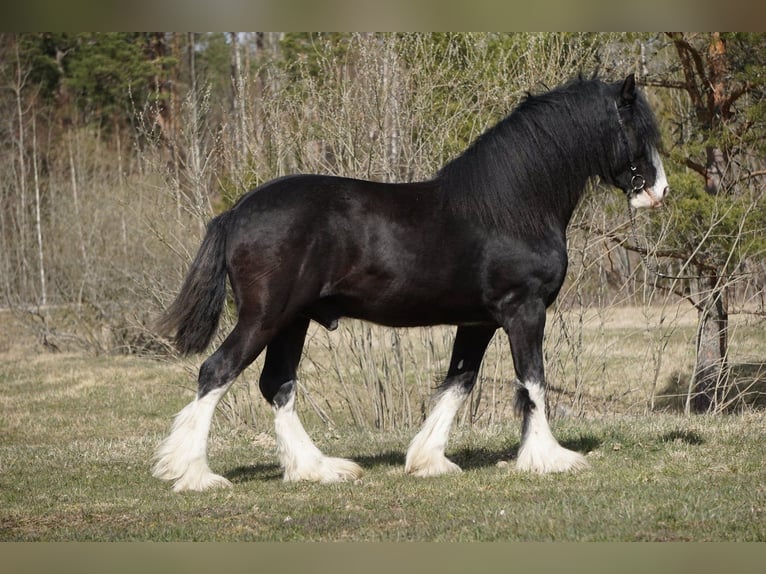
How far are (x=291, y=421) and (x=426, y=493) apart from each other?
3.75ft

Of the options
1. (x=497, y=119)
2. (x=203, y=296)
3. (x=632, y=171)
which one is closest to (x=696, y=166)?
(x=497, y=119)

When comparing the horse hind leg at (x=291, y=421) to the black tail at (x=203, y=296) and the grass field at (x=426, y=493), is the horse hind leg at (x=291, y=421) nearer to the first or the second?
the grass field at (x=426, y=493)

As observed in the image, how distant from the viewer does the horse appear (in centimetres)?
609

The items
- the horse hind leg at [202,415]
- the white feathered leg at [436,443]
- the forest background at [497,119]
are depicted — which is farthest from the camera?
the forest background at [497,119]

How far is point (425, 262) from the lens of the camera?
6.24 m

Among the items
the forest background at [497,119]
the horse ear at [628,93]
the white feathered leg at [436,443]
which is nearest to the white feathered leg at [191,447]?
the white feathered leg at [436,443]

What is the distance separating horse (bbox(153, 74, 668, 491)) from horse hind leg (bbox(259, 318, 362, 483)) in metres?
0.01

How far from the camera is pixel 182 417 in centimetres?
612

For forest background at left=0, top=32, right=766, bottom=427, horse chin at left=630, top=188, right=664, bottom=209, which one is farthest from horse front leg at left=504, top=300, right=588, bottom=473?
forest background at left=0, top=32, right=766, bottom=427

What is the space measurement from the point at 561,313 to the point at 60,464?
18.0 ft

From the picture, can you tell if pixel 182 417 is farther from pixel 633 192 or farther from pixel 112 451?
pixel 633 192

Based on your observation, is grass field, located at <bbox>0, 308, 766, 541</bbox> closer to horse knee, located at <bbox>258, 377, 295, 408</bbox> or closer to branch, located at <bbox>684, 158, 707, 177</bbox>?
horse knee, located at <bbox>258, 377, 295, 408</bbox>

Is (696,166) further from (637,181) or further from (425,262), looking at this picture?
(425,262)

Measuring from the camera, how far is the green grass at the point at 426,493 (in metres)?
5.08
